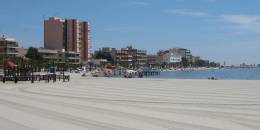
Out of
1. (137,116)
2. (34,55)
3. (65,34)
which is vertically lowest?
(137,116)

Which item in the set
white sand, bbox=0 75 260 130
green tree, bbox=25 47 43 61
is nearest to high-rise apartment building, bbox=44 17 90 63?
green tree, bbox=25 47 43 61

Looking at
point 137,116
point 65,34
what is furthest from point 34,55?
point 137,116

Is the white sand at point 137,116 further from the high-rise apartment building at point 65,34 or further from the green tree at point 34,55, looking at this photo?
the high-rise apartment building at point 65,34

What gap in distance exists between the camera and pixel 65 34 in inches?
6604

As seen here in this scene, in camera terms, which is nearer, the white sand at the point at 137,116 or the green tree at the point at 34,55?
the white sand at the point at 137,116

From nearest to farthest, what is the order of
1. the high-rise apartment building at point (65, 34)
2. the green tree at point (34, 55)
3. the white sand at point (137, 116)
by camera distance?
the white sand at point (137, 116)
the green tree at point (34, 55)
the high-rise apartment building at point (65, 34)

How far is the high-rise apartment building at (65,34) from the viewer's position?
167 meters

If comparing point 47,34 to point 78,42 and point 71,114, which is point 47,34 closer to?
point 78,42

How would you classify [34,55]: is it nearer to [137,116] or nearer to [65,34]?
[65,34]

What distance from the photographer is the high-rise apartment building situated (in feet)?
547

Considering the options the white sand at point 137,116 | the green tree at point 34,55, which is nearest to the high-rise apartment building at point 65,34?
the green tree at point 34,55

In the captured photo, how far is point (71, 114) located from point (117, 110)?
1929mm

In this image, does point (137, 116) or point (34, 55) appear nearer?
point (137, 116)

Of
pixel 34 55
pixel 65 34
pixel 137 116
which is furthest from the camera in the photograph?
pixel 65 34
